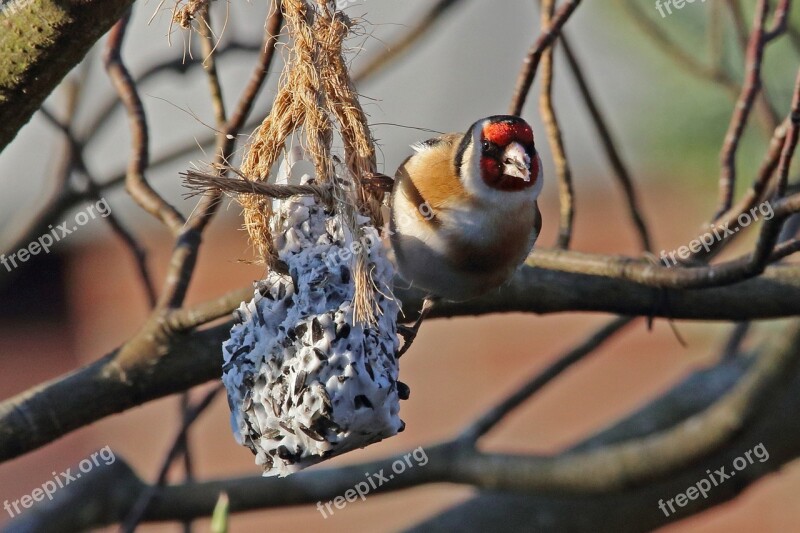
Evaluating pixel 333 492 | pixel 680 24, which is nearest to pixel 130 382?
pixel 333 492

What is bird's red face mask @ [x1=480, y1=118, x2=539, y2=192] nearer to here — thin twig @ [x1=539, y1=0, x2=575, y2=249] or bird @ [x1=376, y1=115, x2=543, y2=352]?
bird @ [x1=376, y1=115, x2=543, y2=352]

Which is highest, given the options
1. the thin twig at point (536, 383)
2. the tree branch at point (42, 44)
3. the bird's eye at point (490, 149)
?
the tree branch at point (42, 44)

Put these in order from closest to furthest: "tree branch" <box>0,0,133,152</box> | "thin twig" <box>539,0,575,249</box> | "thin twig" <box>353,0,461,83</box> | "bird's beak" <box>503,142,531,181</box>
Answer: "tree branch" <box>0,0,133,152</box> < "bird's beak" <box>503,142,531,181</box> < "thin twig" <box>539,0,575,249</box> < "thin twig" <box>353,0,461,83</box>

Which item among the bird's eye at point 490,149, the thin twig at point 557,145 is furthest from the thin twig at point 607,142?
the bird's eye at point 490,149

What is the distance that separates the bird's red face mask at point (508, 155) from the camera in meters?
1.60

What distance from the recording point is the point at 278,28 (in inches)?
60.6

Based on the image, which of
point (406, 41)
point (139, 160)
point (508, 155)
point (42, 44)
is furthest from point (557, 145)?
point (42, 44)

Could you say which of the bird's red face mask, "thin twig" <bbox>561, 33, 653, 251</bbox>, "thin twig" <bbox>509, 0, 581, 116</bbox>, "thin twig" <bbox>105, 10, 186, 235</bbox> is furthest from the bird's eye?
"thin twig" <bbox>105, 10, 186, 235</bbox>

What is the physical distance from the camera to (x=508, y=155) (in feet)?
5.29

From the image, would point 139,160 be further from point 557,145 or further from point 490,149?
point 557,145

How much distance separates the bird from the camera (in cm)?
Result: 172

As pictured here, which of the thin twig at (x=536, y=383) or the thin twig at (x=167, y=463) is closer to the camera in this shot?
the thin twig at (x=167, y=463)

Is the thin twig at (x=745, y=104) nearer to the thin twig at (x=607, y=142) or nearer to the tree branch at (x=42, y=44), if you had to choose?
the thin twig at (x=607, y=142)

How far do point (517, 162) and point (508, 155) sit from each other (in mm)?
25
